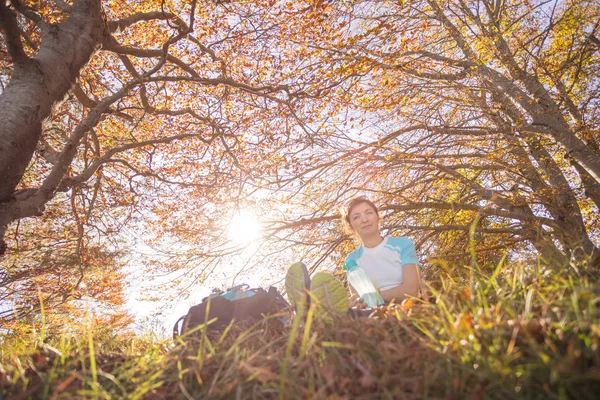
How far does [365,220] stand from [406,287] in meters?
0.81

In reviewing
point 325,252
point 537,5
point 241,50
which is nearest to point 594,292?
point 325,252

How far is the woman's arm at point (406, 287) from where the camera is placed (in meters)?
2.56

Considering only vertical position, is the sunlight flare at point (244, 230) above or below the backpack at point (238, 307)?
above

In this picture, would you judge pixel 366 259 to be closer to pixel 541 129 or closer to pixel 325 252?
pixel 325 252

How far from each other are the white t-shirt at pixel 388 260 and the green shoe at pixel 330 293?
44.6 inches

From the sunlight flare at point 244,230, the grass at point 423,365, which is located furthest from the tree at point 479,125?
the grass at point 423,365

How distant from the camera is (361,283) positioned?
2.93 meters

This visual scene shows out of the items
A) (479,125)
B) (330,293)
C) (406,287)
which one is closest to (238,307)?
(330,293)

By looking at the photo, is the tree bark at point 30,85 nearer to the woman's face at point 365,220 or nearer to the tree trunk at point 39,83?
the tree trunk at point 39,83

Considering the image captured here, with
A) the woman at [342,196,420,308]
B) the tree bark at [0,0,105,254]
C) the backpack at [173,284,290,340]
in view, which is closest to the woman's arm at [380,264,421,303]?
the woman at [342,196,420,308]

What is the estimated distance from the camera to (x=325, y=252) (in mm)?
5566

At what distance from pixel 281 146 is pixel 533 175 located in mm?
4349

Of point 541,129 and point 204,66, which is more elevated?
point 204,66

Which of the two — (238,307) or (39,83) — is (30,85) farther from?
(238,307)
